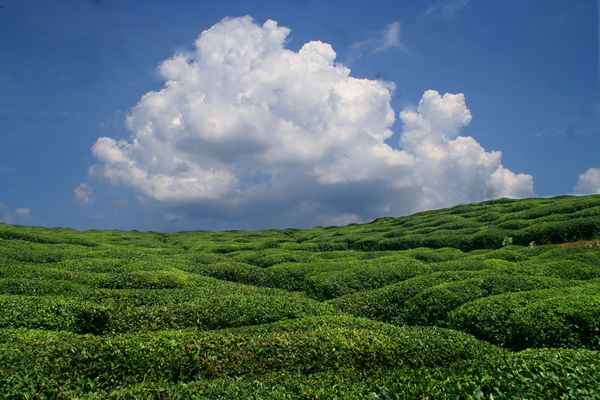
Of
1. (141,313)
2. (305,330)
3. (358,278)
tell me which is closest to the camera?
(305,330)

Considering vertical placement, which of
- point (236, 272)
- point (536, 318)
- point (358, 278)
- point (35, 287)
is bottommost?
point (35, 287)

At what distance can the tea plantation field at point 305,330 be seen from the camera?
1184 cm

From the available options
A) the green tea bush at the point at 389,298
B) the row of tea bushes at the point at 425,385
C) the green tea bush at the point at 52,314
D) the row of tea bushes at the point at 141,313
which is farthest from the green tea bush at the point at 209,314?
the row of tea bushes at the point at 425,385

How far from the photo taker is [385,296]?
25484 mm

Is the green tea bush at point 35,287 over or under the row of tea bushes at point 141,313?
over

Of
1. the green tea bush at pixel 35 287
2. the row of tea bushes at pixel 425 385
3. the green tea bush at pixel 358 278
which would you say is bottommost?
the row of tea bushes at pixel 425 385

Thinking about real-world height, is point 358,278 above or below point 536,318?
above

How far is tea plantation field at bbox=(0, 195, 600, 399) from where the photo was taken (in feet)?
38.8

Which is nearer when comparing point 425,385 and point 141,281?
point 425,385

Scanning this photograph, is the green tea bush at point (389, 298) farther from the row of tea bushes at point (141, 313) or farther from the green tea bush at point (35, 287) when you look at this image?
the green tea bush at point (35, 287)

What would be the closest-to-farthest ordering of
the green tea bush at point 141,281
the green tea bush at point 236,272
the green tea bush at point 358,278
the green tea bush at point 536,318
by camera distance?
the green tea bush at point 536,318 < the green tea bush at point 141,281 < the green tea bush at point 358,278 < the green tea bush at point 236,272

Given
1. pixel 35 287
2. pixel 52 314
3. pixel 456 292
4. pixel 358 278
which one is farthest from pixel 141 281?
pixel 456 292

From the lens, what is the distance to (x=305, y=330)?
17.6m

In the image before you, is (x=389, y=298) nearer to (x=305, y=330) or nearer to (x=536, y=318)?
(x=536, y=318)
